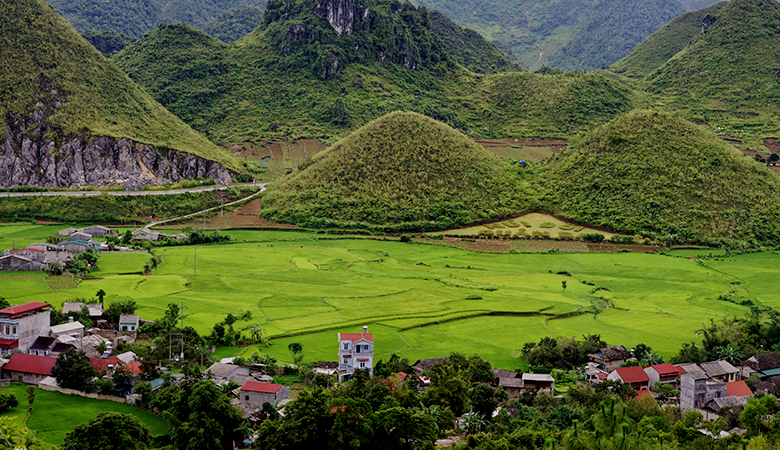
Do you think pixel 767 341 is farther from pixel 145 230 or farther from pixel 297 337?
pixel 145 230

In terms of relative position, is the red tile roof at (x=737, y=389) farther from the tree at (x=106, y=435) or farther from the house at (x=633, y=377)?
the tree at (x=106, y=435)

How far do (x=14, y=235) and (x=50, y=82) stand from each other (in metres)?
44.5

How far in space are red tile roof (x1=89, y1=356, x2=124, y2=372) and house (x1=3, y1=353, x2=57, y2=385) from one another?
2.31 m

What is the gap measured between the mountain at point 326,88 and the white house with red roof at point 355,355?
391 feet

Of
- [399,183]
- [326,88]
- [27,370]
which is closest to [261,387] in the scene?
[27,370]

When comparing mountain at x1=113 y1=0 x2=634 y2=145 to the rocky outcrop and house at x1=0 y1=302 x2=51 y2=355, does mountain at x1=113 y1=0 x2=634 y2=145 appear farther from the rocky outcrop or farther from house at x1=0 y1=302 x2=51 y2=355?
house at x1=0 y1=302 x2=51 y2=355

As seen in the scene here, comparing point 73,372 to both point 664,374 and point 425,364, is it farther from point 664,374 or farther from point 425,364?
point 664,374

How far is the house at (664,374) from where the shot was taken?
156 ft

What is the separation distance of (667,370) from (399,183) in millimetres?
72057

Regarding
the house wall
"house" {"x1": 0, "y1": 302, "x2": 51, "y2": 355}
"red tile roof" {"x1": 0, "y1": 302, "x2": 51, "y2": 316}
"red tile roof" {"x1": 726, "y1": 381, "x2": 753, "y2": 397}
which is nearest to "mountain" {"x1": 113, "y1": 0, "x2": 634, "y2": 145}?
"red tile roof" {"x1": 0, "y1": 302, "x2": 51, "y2": 316}

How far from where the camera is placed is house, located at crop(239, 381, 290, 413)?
41.1 metres

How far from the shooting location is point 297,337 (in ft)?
181

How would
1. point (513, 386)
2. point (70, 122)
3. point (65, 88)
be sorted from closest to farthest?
point (513, 386) → point (70, 122) → point (65, 88)

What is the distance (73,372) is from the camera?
139 ft
